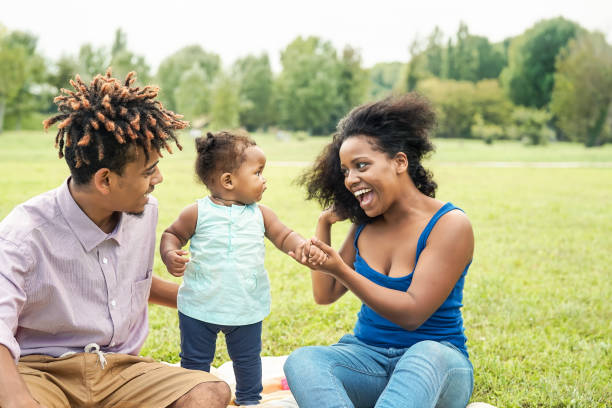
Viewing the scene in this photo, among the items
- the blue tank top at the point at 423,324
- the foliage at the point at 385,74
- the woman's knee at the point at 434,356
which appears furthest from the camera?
the foliage at the point at 385,74

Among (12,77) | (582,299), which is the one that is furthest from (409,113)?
(12,77)

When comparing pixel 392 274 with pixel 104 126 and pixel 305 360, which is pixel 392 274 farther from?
pixel 104 126

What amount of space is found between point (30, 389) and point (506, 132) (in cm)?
4524

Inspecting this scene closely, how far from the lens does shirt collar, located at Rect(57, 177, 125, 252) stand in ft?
8.17

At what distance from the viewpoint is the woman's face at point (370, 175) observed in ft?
9.60

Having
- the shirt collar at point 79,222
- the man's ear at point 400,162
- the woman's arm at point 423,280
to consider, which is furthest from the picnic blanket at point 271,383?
the man's ear at point 400,162

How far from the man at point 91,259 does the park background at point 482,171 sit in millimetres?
848

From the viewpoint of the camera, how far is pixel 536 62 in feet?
171

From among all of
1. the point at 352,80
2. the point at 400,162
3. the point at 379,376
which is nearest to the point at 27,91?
the point at 352,80

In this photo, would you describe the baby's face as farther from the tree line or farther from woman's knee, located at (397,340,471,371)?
the tree line

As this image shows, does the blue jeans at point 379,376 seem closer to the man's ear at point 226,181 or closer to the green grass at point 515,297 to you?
the man's ear at point 226,181

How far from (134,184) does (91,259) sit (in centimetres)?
36

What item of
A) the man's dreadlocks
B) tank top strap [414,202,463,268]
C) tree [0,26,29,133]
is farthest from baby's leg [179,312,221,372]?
tree [0,26,29,133]

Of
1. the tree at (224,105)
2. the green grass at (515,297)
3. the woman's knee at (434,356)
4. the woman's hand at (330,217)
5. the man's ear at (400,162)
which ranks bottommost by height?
the green grass at (515,297)
